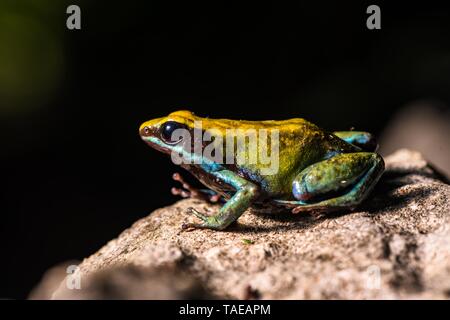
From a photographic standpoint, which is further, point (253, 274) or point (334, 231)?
point (334, 231)

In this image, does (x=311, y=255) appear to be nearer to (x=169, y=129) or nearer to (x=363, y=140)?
(x=169, y=129)

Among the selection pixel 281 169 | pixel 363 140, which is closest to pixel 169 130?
pixel 281 169

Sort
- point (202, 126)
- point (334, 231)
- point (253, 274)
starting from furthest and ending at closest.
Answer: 1. point (202, 126)
2. point (334, 231)
3. point (253, 274)

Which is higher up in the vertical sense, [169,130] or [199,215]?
[169,130]
